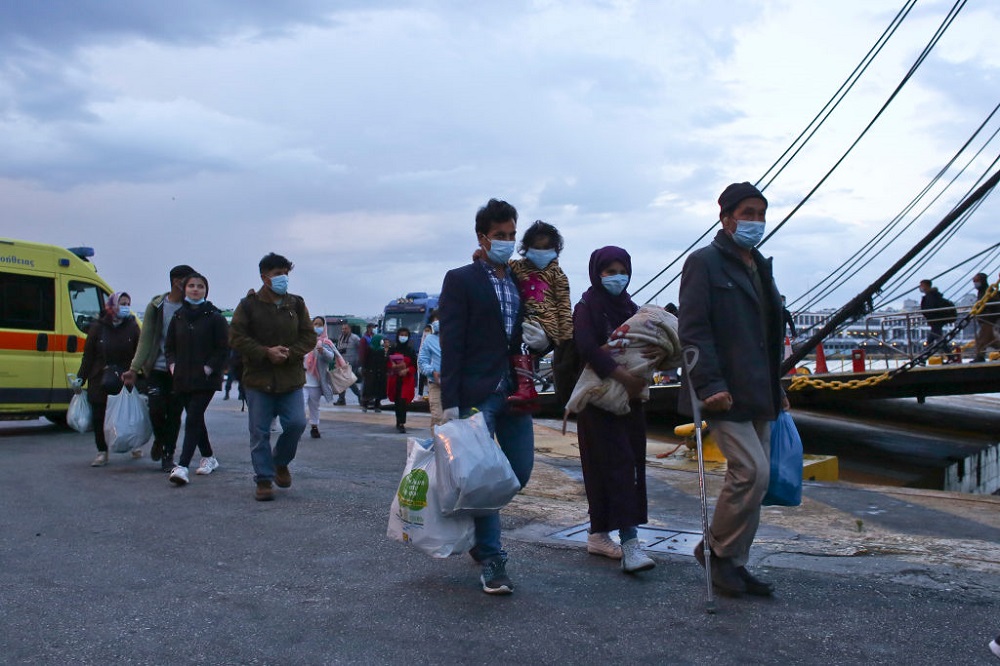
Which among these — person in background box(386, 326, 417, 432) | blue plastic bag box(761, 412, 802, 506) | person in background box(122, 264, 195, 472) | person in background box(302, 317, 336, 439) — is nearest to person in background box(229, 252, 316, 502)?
person in background box(122, 264, 195, 472)

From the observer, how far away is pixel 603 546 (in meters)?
4.83

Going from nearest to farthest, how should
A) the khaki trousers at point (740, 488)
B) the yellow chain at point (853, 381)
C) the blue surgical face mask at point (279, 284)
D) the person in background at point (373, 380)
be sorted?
the khaki trousers at point (740, 488) < the blue surgical face mask at point (279, 284) < the yellow chain at point (853, 381) < the person in background at point (373, 380)

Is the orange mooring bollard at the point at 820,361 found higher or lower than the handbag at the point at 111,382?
lower

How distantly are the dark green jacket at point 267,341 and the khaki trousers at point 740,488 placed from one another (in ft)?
11.7

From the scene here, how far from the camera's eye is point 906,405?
19.5 metres

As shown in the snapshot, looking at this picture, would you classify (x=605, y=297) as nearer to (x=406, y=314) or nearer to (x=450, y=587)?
(x=450, y=587)

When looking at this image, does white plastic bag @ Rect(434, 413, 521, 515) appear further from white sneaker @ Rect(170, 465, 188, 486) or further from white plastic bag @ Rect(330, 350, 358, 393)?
white plastic bag @ Rect(330, 350, 358, 393)

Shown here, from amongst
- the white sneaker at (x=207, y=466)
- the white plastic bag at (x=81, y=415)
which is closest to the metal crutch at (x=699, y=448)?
the white sneaker at (x=207, y=466)

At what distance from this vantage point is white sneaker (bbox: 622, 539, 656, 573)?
442cm

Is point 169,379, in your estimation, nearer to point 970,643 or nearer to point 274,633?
point 274,633

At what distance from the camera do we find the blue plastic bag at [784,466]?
13.7 ft

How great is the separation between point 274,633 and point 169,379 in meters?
5.24

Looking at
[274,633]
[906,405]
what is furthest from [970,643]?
[906,405]

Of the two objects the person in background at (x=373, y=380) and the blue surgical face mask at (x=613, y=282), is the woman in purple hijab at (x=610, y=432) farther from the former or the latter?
the person in background at (x=373, y=380)
